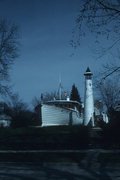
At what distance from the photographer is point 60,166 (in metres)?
14.2

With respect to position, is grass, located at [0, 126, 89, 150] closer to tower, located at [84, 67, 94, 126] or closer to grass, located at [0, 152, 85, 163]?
grass, located at [0, 152, 85, 163]

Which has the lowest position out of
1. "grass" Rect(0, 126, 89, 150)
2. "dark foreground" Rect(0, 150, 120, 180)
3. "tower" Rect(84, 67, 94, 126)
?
"dark foreground" Rect(0, 150, 120, 180)

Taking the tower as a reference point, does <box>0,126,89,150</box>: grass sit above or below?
below

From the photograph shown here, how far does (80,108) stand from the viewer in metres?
45.0

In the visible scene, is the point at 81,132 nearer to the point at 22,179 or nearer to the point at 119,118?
the point at 119,118

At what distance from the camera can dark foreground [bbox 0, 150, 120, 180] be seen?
11.9 m

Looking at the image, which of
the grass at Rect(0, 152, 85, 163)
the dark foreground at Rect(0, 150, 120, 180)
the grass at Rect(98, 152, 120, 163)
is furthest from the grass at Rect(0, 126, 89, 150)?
the grass at Rect(98, 152, 120, 163)

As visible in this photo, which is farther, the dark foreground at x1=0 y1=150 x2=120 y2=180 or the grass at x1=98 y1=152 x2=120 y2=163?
the grass at x1=98 y1=152 x2=120 y2=163

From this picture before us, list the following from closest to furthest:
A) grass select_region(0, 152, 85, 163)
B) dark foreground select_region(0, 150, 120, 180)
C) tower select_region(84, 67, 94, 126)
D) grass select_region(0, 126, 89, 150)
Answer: dark foreground select_region(0, 150, 120, 180), grass select_region(0, 152, 85, 163), grass select_region(0, 126, 89, 150), tower select_region(84, 67, 94, 126)

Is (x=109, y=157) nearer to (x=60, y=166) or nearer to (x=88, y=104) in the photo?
(x=60, y=166)

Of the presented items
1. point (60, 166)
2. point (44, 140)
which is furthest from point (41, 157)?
point (44, 140)

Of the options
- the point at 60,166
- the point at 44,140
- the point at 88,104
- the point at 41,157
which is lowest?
the point at 60,166

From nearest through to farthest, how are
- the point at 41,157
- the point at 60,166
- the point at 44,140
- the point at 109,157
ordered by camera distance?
the point at 60,166, the point at 109,157, the point at 41,157, the point at 44,140

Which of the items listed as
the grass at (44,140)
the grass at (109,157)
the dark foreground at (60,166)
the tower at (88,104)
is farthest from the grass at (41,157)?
the tower at (88,104)
